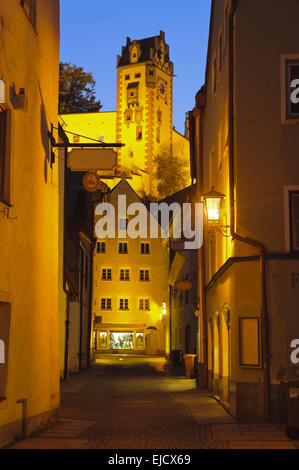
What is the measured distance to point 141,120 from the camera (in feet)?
354

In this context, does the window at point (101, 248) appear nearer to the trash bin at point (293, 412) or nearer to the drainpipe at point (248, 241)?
the drainpipe at point (248, 241)

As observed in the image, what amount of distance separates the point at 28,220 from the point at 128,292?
48437mm

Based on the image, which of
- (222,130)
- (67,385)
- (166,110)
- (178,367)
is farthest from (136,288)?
(166,110)

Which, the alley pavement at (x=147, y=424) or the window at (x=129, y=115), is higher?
the window at (x=129, y=115)

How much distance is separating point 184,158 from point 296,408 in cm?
9997

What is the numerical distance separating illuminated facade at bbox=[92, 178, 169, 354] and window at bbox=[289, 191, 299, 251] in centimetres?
4443

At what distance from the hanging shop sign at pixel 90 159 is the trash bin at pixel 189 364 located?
16963 millimetres

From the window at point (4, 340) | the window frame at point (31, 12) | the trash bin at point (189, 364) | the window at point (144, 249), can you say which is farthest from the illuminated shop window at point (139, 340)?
the window at point (4, 340)

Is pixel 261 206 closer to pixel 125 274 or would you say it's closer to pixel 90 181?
pixel 90 181

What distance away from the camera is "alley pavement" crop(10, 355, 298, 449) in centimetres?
1233

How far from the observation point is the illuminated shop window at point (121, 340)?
200ft

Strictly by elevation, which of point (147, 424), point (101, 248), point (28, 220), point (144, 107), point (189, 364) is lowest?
point (147, 424)

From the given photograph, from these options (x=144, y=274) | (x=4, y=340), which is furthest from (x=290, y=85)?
(x=144, y=274)

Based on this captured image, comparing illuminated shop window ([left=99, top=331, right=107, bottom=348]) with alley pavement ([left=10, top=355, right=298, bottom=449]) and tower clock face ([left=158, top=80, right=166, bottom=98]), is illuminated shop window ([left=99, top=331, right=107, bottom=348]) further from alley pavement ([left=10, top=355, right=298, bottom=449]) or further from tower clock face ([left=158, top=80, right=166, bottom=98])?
tower clock face ([left=158, top=80, right=166, bottom=98])
